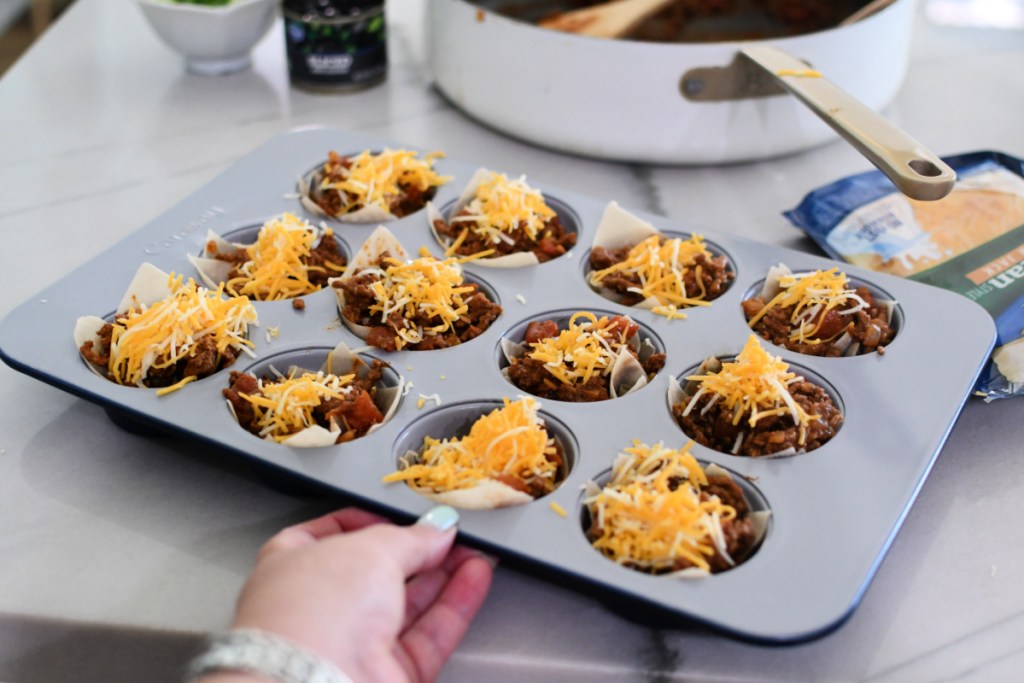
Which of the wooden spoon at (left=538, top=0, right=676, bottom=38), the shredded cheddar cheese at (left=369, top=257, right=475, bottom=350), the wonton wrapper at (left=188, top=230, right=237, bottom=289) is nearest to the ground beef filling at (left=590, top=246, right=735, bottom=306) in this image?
the shredded cheddar cheese at (left=369, top=257, right=475, bottom=350)

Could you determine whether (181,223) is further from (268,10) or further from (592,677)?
(592,677)

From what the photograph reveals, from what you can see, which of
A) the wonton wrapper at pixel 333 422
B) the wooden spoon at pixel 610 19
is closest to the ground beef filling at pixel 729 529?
the wonton wrapper at pixel 333 422

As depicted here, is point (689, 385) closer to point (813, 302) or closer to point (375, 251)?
point (813, 302)

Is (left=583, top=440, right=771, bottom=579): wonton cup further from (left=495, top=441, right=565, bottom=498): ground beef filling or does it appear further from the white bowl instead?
the white bowl

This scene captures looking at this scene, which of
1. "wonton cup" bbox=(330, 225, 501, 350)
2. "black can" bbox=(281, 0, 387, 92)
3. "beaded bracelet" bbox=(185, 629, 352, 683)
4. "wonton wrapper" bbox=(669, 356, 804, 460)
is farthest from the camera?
"black can" bbox=(281, 0, 387, 92)

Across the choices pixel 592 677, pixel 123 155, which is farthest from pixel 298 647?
pixel 123 155

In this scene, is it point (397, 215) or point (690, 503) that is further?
point (397, 215)

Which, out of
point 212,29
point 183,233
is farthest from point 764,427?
point 212,29
